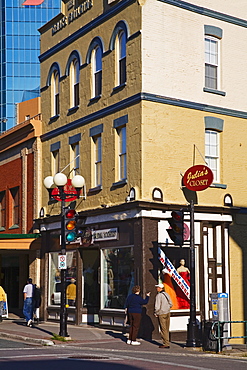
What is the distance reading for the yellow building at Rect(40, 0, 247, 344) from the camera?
22625 millimetres

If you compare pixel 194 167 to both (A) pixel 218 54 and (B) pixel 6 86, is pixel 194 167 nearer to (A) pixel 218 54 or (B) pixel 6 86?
(A) pixel 218 54

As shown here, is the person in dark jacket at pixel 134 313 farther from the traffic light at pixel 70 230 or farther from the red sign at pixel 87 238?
the red sign at pixel 87 238

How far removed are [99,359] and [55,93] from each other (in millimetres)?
14853

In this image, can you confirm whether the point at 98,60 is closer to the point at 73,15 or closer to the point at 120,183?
the point at 73,15

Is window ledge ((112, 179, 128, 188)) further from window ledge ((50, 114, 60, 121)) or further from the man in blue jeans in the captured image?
window ledge ((50, 114, 60, 121))

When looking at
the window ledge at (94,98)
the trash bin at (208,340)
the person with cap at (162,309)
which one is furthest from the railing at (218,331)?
the window ledge at (94,98)

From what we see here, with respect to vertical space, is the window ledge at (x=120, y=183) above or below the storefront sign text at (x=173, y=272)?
above

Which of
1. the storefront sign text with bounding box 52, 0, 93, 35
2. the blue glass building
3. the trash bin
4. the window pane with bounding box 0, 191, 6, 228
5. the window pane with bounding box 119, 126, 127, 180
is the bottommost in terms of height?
the trash bin

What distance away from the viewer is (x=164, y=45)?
2322 centimetres

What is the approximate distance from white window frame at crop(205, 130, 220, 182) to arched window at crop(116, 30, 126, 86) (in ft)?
11.3

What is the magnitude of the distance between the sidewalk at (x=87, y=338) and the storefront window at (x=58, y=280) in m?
1.32

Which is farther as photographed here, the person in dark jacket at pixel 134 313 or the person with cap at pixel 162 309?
the person in dark jacket at pixel 134 313

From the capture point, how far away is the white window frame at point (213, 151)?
79.4 feet

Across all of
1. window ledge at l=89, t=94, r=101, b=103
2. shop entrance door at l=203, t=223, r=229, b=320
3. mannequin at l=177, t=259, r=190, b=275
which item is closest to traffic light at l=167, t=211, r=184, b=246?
mannequin at l=177, t=259, r=190, b=275
